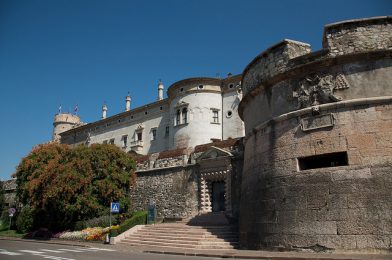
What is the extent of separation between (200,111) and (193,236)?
21.9 m

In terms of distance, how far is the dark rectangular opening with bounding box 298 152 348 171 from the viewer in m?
10.3

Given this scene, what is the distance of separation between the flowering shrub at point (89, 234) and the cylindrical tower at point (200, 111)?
1611 centimetres

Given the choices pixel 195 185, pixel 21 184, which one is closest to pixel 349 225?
pixel 195 185

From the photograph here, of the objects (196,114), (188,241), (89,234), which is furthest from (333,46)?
(196,114)

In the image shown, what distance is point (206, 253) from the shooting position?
1161 cm

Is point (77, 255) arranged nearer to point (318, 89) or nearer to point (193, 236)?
point (193, 236)

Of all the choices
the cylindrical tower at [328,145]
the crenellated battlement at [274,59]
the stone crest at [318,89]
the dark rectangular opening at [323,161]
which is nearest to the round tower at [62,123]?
the crenellated battlement at [274,59]

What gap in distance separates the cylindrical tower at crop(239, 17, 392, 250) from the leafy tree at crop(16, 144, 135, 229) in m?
13.9

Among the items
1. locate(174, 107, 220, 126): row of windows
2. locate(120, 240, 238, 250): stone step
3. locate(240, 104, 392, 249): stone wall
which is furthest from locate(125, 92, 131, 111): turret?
locate(240, 104, 392, 249): stone wall

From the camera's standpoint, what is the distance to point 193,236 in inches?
594

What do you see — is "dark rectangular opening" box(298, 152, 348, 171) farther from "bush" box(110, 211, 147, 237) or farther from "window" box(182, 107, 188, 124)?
"window" box(182, 107, 188, 124)

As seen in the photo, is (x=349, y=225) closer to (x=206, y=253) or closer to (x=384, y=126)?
(x=384, y=126)

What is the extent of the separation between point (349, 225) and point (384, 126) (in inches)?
118

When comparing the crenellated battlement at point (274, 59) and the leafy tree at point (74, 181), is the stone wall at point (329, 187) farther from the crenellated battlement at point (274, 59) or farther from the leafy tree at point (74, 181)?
the leafy tree at point (74, 181)
